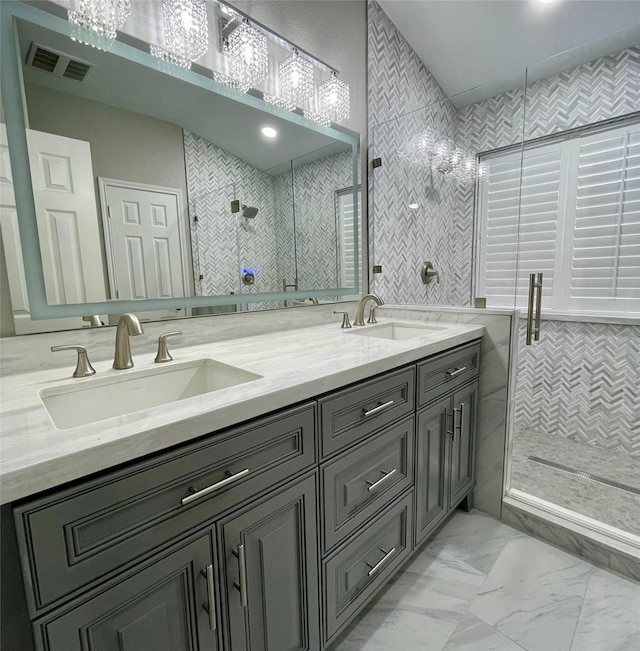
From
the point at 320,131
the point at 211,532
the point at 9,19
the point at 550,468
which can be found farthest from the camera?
the point at 550,468

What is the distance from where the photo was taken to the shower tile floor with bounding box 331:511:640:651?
3.81ft

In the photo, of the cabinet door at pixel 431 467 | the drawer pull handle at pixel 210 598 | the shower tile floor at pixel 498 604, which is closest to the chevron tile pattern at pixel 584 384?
the cabinet door at pixel 431 467

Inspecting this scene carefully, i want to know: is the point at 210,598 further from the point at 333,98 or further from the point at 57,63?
the point at 333,98

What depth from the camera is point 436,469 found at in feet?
4.72

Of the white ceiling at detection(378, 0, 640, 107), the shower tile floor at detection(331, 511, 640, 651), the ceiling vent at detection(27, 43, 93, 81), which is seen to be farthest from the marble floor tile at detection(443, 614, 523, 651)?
the white ceiling at detection(378, 0, 640, 107)

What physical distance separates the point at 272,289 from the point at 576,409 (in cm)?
222

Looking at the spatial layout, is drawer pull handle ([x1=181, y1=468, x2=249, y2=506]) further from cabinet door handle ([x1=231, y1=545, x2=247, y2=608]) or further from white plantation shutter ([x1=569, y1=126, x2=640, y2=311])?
white plantation shutter ([x1=569, y1=126, x2=640, y2=311])

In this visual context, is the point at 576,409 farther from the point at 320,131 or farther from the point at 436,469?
the point at 320,131

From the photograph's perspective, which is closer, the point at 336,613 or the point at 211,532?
the point at 211,532

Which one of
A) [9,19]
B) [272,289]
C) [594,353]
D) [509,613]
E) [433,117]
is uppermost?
[433,117]

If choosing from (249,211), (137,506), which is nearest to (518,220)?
(249,211)

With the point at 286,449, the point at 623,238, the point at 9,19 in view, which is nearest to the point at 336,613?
the point at 286,449

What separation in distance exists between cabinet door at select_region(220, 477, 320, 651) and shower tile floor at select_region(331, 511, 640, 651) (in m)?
0.39

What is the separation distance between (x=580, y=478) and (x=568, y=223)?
5.23 ft
